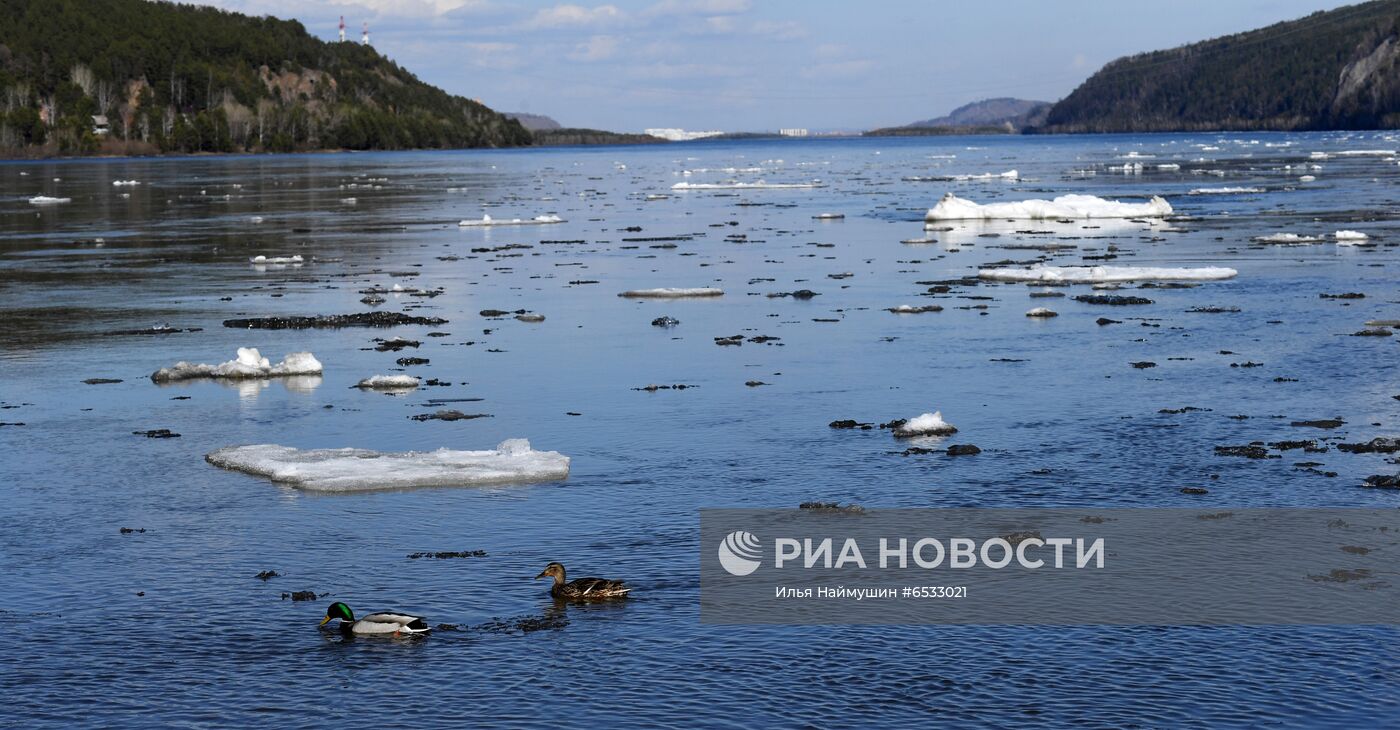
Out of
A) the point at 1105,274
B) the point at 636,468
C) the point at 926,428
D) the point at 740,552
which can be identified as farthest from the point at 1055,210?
the point at 740,552

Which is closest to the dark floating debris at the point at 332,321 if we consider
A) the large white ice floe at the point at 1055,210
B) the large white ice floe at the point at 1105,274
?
the large white ice floe at the point at 1105,274

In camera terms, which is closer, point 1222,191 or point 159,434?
point 159,434

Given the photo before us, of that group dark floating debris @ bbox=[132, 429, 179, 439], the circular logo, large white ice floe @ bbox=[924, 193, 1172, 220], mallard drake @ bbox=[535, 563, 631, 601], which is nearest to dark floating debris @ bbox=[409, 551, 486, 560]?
mallard drake @ bbox=[535, 563, 631, 601]

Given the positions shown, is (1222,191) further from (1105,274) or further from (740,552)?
(740,552)

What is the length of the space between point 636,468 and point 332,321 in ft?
50.4

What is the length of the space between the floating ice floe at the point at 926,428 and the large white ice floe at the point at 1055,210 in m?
38.9

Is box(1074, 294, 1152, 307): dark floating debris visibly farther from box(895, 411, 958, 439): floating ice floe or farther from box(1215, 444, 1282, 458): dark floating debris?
box(1215, 444, 1282, 458): dark floating debris

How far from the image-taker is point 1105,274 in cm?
3741

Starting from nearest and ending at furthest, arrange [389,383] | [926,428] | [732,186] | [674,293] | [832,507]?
[832,507]
[926,428]
[389,383]
[674,293]
[732,186]

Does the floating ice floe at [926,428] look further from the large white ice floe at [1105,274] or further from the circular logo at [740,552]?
the large white ice floe at [1105,274]

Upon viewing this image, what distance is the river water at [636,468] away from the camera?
444 inches

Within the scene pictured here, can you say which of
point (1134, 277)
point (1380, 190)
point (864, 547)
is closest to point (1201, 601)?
point (864, 547)

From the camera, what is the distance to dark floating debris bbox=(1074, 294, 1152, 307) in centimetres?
3275

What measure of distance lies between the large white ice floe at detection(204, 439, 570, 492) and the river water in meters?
0.26
